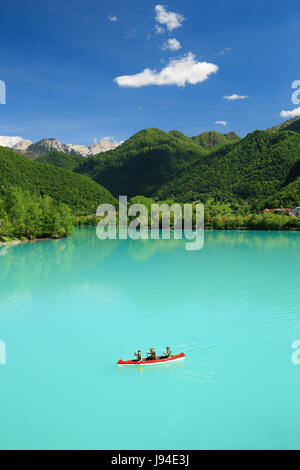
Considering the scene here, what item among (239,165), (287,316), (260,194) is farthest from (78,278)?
(239,165)

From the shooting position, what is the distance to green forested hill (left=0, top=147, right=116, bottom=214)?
120 metres

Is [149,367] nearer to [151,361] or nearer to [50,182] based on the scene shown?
[151,361]

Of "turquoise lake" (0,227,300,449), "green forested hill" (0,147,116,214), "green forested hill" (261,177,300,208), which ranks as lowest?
"turquoise lake" (0,227,300,449)

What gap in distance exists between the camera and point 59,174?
14462 centimetres

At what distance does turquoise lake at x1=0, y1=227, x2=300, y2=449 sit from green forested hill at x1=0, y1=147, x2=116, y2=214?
3813 inches

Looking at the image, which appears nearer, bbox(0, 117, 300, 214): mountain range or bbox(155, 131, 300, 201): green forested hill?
bbox(0, 117, 300, 214): mountain range

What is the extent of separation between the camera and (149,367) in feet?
→ 43.6

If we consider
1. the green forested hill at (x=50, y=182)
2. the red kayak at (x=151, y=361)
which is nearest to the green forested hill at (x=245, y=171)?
the green forested hill at (x=50, y=182)

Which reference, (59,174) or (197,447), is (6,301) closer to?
(197,447)

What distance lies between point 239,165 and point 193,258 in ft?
421

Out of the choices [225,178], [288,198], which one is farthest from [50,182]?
[288,198]

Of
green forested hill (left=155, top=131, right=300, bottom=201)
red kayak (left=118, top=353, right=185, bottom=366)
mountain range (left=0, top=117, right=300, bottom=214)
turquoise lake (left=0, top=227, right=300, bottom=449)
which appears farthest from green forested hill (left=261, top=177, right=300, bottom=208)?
red kayak (left=118, top=353, right=185, bottom=366)

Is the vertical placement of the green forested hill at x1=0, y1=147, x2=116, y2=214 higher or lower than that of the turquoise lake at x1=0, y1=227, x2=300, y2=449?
higher

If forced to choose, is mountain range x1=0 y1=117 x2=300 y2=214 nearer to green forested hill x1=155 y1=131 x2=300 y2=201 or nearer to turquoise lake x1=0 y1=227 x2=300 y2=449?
green forested hill x1=155 y1=131 x2=300 y2=201
